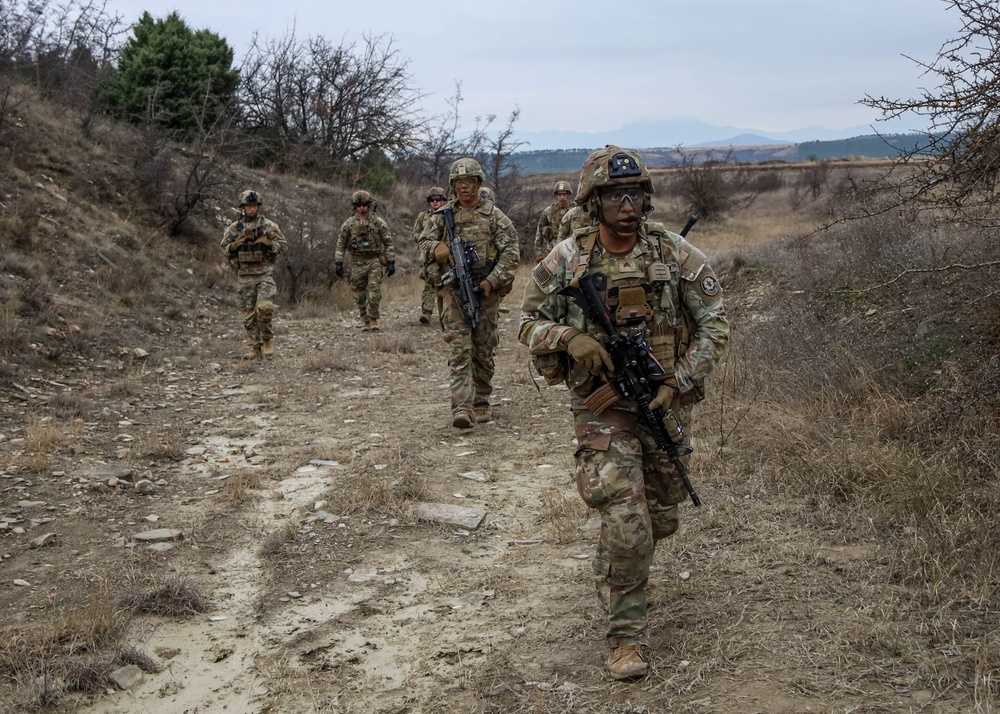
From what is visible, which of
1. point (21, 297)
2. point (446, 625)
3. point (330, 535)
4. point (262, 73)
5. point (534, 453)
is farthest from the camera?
point (262, 73)

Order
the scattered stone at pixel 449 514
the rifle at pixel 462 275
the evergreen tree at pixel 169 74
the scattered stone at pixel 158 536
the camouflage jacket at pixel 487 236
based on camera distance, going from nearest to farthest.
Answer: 1. the scattered stone at pixel 158 536
2. the scattered stone at pixel 449 514
3. the rifle at pixel 462 275
4. the camouflage jacket at pixel 487 236
5. the evergreen tree at pixel 169 74

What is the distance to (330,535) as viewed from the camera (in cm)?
504

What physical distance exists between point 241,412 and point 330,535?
3.31 m

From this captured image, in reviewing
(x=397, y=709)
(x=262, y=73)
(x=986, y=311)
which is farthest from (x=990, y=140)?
(x=262, y=73)

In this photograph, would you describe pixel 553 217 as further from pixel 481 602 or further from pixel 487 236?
pixel 481 602

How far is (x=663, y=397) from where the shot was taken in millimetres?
3418

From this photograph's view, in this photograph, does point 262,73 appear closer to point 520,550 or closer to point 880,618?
point 520,550

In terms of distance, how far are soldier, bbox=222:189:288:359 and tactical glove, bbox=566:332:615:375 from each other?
24.2 feet

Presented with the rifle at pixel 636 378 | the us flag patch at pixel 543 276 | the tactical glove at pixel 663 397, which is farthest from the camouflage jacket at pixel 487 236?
the tactical glove at pixel 663 397

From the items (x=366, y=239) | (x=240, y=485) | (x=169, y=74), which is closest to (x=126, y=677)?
(x=240, y=485)

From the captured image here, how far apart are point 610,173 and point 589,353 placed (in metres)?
0.77

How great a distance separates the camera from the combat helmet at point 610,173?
355 cm

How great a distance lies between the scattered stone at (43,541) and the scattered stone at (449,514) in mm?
2059

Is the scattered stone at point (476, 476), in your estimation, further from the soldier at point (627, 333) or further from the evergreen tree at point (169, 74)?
the evergreen tree at point (169, 74)
